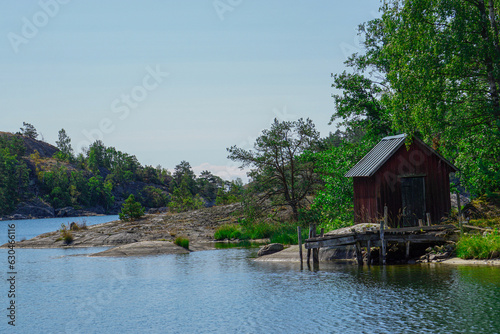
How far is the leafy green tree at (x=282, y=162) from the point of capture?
143ft

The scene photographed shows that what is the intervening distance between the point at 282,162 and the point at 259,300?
25045 millimetres

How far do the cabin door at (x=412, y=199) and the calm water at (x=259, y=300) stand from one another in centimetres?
537

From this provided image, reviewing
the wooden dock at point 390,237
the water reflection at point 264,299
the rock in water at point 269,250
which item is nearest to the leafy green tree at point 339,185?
the rock in water at point 269,250

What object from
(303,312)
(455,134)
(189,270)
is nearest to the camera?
(303,312)

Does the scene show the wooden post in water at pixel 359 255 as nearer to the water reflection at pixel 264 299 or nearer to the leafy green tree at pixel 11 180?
the water reflection at pixel 264 299

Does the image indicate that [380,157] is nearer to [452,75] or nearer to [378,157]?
[378,157]

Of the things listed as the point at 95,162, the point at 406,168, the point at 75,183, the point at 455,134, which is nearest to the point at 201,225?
the point at 406,168

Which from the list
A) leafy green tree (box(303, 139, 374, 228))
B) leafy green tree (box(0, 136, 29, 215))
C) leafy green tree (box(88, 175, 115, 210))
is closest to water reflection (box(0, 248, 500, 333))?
leafy green tree (box(303, 139, 374, 228))

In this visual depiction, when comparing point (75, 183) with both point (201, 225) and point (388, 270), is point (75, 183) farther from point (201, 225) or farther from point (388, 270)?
point (388, 270)

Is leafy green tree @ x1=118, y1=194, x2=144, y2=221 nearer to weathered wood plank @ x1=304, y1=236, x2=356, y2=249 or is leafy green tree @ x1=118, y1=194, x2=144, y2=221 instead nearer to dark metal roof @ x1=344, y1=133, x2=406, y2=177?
dark metal roof @ x1=344, y1=133, x2=406, y2=177

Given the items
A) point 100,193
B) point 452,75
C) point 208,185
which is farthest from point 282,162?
point 100,193

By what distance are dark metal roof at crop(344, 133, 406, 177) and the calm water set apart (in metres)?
6.08

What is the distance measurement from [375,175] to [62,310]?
1842cm

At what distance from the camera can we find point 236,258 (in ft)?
112
